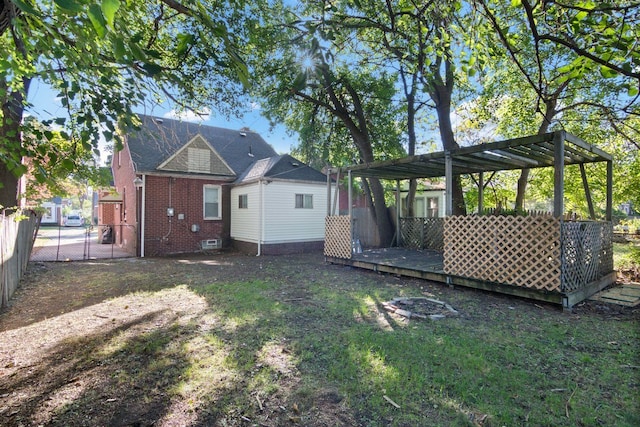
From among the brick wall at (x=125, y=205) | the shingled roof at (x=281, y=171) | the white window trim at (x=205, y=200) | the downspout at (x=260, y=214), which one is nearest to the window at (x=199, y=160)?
the white window trim at (x=205, y=200)

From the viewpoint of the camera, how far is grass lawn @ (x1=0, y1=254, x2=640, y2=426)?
8.61 feet

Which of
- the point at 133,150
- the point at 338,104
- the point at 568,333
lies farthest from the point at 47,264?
the point at 568,333

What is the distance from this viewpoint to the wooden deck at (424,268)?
568 centimetres

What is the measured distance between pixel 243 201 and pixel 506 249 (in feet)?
34.1

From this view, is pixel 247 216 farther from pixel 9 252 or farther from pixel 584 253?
pixel 584 253

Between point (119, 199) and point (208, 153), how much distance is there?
4966mm

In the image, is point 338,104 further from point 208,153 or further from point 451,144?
point 208,153

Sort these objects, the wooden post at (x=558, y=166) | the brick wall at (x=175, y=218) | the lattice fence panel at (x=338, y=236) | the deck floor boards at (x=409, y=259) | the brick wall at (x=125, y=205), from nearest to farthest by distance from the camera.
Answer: the wooden post at (x=558, y=166), the deck floor boards at (x=409, y=259), the lattice fence panel at (x=338, y=236), the brick wall at (x=175, y=218), the brick wall at (x=125, y=205)

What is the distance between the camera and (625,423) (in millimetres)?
2475

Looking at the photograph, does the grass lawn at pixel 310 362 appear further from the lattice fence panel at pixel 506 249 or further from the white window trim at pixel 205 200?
the white window trim at pixel 205 200

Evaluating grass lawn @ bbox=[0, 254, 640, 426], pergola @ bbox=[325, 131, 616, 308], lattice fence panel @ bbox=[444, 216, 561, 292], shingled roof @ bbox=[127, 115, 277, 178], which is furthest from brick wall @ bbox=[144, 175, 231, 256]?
lattice fence panel @ bbox=[444, 216, 561, 292]

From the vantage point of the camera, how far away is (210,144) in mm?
14344

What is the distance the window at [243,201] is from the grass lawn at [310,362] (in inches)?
291

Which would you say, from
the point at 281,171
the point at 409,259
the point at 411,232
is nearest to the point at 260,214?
the point at 281,171
